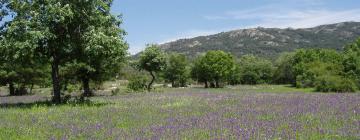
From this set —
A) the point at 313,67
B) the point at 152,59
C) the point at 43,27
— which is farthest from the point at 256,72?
the point at 43,27

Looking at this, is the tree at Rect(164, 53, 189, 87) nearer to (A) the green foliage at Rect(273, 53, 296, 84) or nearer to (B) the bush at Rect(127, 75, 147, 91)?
(A) the green foliage at Rect(273, 53, 296, 84)

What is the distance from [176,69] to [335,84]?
5673cm

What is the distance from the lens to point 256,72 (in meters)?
132

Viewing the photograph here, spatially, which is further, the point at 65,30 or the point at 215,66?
the point at 215,66

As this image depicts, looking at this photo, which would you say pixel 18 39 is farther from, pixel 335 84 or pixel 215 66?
pixel 215 66

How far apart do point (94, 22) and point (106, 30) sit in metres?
0.81

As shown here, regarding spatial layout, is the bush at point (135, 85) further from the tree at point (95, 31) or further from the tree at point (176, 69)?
the tree at point (176, 69)

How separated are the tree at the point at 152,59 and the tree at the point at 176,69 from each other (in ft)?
132

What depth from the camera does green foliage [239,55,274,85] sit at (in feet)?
425

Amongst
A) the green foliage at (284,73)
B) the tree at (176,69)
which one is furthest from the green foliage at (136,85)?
the green foliage at (284,73)

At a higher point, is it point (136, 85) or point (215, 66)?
point (215, 66)

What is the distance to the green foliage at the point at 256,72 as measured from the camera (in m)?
130

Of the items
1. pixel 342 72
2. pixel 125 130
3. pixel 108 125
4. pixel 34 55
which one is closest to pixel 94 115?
pixel 108 125

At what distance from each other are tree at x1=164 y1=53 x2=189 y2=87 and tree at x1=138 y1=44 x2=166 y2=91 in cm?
4031
